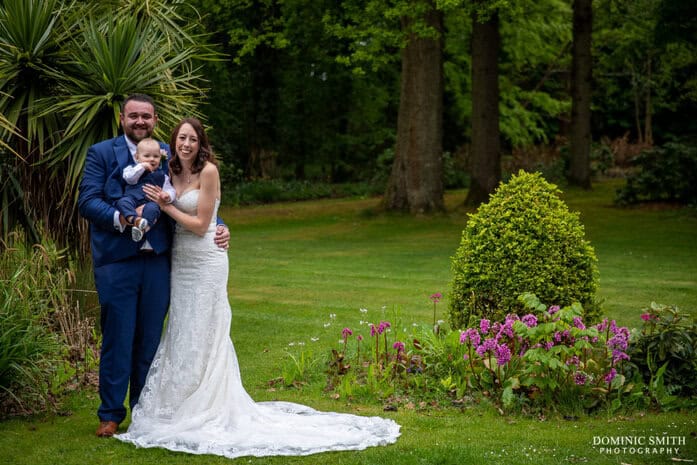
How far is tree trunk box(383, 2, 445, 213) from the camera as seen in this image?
2098 centimetres

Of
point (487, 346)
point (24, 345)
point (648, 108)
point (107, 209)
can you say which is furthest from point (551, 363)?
point (648, 108)

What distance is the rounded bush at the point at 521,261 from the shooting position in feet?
24.8

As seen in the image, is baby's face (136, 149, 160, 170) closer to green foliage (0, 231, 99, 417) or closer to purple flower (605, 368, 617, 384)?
green foliage (0, 231, 99, 417)

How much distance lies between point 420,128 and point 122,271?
1548 cm

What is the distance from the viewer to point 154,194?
6.14m

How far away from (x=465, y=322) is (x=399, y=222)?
1331cm

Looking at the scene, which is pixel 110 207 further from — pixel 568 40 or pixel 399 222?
pixel 568 40

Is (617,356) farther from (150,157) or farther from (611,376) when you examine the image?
(150,157)

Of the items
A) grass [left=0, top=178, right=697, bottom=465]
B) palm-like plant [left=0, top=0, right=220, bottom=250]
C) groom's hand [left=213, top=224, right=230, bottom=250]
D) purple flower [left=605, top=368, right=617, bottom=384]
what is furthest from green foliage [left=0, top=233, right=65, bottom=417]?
purple flower [left=605, top=368, right=617, bottom=384]

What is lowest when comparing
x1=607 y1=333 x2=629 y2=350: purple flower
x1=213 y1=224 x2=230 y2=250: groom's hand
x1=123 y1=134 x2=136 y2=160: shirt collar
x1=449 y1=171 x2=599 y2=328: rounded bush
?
x1=607 y1=333 x2=629 y2=350: purple flower

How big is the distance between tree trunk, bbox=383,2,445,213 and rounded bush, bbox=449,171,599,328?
13303mm

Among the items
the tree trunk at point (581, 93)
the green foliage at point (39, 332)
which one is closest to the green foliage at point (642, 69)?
the tree trunk at point (581, 93)

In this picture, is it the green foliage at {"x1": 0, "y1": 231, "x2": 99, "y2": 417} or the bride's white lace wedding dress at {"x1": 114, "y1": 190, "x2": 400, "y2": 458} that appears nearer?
the bride's white lace wedding dress at {"x1": 114, "y1": 190, "x2": 400, "y2": 458}

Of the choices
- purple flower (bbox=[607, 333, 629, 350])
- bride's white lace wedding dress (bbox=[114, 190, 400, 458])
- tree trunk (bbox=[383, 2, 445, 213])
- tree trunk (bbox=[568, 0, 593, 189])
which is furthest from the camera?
tree trunk (bbox=[568, 0, 593, 189])
